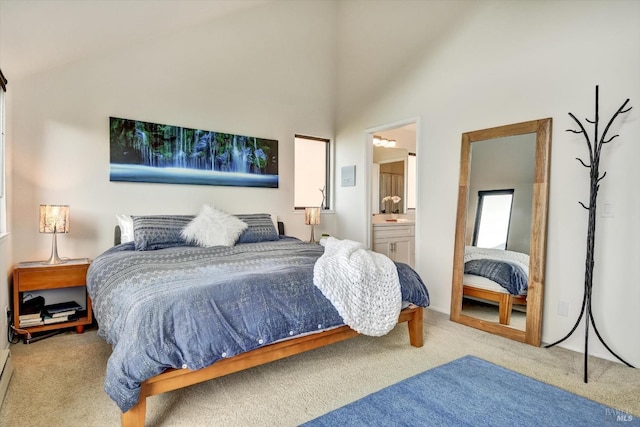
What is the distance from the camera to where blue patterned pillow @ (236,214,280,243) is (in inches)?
145

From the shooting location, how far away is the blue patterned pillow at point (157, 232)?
3172 millimetres

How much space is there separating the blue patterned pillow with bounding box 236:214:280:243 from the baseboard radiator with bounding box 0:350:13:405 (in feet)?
6.21

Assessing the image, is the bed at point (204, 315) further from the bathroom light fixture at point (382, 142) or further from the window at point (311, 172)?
the bathroom light fixture at point (382, 142)

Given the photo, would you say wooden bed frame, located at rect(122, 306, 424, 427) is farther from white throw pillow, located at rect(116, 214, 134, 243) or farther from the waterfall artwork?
the waterfall artwork

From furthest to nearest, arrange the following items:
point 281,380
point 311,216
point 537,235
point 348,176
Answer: point 348,176 → point 311,216 → point 537,235 → point 281,380

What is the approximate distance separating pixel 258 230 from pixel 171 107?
1.66m

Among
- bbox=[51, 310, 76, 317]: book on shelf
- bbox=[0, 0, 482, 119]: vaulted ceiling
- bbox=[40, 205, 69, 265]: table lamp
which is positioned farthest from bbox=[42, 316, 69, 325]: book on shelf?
bbox=[0, 0, 482, 119]: vaulted ceiling

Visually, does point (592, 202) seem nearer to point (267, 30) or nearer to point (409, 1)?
point (409, 1)

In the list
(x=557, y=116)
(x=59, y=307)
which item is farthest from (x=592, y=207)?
(x=59, y=307)

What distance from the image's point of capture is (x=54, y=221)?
2.99 meters

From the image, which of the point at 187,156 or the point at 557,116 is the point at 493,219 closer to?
the point at 557,116

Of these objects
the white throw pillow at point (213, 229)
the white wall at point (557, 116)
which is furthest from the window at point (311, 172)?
the white wall at point (557, 116)

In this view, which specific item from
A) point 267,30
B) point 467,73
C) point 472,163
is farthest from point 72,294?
point 467,73

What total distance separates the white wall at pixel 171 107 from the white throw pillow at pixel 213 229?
54 cm
